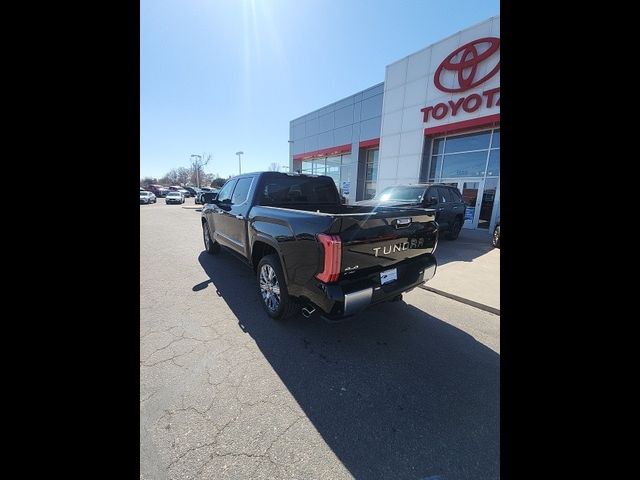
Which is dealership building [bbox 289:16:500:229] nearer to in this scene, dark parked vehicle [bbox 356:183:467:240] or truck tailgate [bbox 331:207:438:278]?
dark parked vehicle [bbox 356:183:467:240]

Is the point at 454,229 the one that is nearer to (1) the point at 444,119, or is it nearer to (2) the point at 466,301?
(2) the point at 466,301

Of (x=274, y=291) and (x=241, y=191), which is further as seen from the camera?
(x=241, y=191)

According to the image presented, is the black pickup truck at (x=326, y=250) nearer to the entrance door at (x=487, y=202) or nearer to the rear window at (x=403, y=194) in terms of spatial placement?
the rear window at (x=403, y=194)

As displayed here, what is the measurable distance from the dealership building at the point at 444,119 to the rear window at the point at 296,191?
32.1 ft

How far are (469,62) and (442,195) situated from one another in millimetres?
7543

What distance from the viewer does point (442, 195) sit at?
332 inches

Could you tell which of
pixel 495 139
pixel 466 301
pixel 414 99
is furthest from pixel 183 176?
pixel 466 301

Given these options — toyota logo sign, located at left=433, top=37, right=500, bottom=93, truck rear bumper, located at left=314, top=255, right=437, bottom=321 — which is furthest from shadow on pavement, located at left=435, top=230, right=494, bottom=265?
toyota logo sign, located at left=433, top=37, right=500, bottom=93

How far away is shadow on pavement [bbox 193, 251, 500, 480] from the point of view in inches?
66.9

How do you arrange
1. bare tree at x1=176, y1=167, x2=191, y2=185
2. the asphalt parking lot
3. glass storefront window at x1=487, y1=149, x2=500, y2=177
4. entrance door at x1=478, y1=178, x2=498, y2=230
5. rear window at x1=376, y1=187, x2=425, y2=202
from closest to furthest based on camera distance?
1. the asphalt parking lot
2. rear window at x1=376, y1=187, x2=425, y2=202
3. glass storefront window at x1=487, y1=149, x2=500, y2=177
4. entrance door at x1=478, y1=178, x2=498, y2=230
5. bare tree at x1=176, y1=167, x2=191, y2=185

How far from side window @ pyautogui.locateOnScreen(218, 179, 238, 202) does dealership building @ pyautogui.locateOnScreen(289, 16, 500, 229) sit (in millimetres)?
11138

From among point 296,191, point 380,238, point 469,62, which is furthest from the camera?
point 469,62
